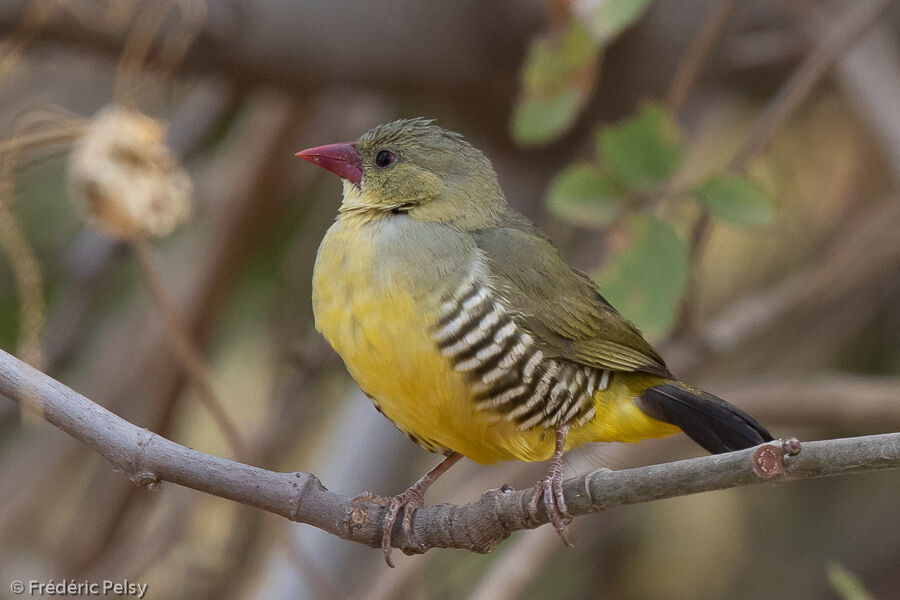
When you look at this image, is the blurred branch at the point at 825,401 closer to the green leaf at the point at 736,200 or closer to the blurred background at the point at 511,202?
the blurred background at the point at 511,202

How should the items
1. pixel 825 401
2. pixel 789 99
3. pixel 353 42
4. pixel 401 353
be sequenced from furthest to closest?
Answer: pixel 825 401
pixel 353 42
pixel 789 99
pixel 401 353

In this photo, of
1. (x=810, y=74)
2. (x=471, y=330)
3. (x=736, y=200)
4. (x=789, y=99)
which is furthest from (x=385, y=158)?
(x=810, y=74)

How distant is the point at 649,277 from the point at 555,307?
1.13ft

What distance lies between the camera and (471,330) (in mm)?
2238

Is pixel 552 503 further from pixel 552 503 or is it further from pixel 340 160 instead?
pixel 340 160

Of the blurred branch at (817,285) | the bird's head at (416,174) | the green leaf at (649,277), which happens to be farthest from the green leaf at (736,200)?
the blurred branch at (817,285)

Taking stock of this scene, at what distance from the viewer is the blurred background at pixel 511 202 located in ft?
10.7

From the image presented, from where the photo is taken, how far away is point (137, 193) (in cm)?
249

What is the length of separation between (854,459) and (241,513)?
10.0 feet

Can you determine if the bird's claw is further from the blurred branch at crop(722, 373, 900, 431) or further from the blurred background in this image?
the blurred branch at crop(722, 373, 900, 431)

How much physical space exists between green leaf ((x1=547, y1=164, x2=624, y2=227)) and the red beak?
0.52m

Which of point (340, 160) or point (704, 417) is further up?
point (340, 160)

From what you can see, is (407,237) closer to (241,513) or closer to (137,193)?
(137,193)

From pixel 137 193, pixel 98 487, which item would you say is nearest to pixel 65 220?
pixel 98 487
